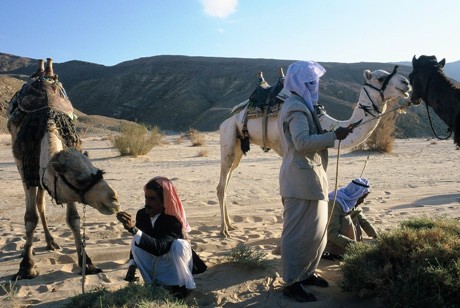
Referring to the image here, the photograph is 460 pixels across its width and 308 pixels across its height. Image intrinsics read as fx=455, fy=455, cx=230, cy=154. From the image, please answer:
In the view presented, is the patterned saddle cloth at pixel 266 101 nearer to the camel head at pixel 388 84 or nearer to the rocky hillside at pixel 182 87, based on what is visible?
the camel head at pixel 388 84

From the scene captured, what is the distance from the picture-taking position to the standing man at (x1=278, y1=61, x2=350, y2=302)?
411 centimetres

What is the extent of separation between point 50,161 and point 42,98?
1.64m

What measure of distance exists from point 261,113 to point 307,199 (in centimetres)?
304

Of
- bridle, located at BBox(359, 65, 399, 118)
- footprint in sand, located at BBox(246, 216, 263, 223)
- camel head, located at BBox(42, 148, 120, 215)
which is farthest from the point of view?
footprint in sand, located at BBox(246, 216, 263, 223)

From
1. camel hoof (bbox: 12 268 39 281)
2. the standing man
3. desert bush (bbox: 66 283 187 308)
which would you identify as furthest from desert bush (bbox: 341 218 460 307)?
camel hoof (bbox: 12 268 39 281)

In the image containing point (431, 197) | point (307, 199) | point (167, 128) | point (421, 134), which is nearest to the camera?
point (307, 199)

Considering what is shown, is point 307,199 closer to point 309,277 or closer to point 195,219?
point 309,277

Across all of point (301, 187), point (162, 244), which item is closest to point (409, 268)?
point (301, 187)

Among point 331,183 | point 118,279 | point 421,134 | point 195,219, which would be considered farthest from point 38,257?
point 421,134

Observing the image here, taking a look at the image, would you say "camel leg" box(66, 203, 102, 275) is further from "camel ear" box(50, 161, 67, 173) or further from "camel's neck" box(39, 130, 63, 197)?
"camel ear" box(50, 161, 67, 173)

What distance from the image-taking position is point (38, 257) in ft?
18.6

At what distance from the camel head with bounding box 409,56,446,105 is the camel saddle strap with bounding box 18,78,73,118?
13.7ft

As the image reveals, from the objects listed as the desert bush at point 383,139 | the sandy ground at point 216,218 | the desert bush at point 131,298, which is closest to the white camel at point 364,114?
the sandy ground at point 216,218

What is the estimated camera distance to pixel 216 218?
8.12 meters
